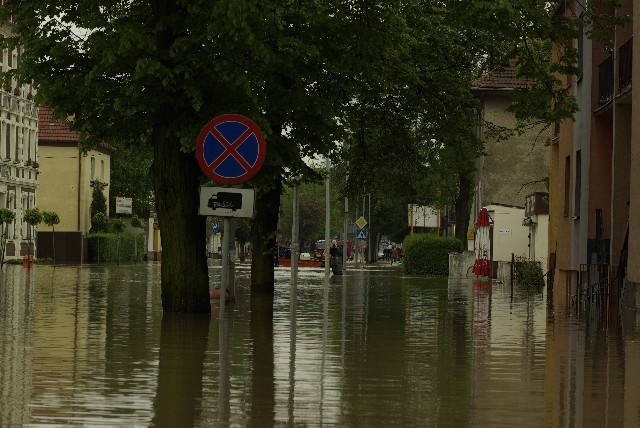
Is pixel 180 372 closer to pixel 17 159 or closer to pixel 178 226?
pixel 178 226

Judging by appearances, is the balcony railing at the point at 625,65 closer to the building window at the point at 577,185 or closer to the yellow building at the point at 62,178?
the building window at the point at 577,185

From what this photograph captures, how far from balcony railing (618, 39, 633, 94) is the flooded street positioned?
5321mm

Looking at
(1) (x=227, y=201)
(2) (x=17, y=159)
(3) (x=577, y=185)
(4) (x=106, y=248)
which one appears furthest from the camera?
(4) (x=106, y=248)

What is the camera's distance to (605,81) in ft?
105

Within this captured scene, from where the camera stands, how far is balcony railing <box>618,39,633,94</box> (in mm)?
28906

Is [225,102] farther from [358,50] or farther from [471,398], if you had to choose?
[471,398]

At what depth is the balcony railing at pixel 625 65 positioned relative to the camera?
1138 inches

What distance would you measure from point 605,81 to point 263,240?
34.0ft

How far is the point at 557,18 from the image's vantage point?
22172 millimetres

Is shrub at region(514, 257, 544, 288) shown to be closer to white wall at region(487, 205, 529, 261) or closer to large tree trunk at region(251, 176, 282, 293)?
large tree trunk at region(251, 176, 282, 293)

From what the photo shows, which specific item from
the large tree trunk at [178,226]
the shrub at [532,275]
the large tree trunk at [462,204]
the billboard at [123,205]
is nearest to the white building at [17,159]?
the large tree trunk at [462,204]

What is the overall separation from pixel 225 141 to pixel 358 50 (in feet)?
33.3

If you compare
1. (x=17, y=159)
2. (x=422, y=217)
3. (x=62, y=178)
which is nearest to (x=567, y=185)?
(x=17, y=159)

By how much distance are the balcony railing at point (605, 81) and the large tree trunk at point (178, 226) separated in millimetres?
10982
